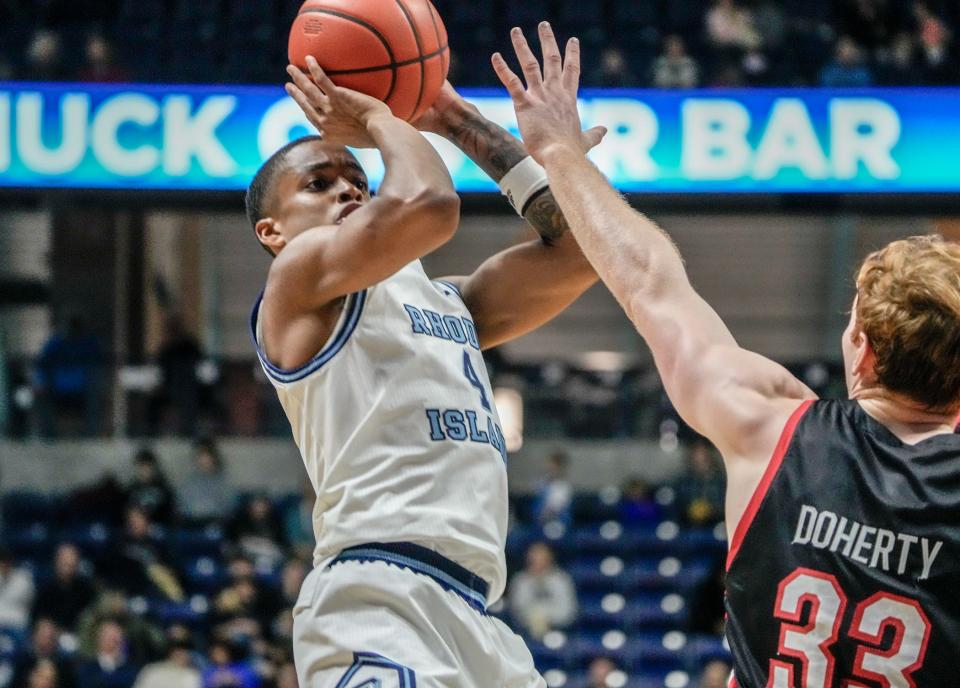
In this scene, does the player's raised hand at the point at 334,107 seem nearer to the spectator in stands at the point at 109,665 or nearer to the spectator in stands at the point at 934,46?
the spectator in stands at the point at 109,665

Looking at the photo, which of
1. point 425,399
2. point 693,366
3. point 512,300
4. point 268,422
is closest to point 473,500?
point 425,399

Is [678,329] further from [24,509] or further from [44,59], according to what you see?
[24,509]

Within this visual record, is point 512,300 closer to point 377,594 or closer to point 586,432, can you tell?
point 377,594

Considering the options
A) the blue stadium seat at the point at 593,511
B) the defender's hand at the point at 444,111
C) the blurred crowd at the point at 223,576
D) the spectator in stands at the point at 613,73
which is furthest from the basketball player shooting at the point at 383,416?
the blue stadium seat at the point at 593,511

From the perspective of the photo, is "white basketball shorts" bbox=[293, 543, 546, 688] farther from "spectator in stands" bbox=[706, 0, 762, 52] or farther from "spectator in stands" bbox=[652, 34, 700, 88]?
"spectator in stands" bbox=[706, 0, 762, 52]

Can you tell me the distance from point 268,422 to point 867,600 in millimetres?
12211

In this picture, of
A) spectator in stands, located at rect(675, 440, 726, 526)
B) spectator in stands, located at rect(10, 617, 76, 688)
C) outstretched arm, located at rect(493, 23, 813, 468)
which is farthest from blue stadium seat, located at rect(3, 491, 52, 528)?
outstretched arm, located at rect(493, 23, 813, 468)

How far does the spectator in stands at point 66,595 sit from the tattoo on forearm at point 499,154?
814cm

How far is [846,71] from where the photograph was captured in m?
12.0

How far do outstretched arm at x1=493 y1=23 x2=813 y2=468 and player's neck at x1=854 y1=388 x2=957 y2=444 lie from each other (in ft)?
0.41

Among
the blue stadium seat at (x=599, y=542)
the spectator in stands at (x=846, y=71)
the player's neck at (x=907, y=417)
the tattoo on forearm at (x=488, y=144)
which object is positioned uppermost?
the spectator in stands at (x=846, y=71)

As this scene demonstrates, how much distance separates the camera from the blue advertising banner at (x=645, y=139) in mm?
11297

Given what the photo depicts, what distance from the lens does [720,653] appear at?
1087 cm

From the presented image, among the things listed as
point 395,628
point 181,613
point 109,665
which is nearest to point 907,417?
point 395,628
